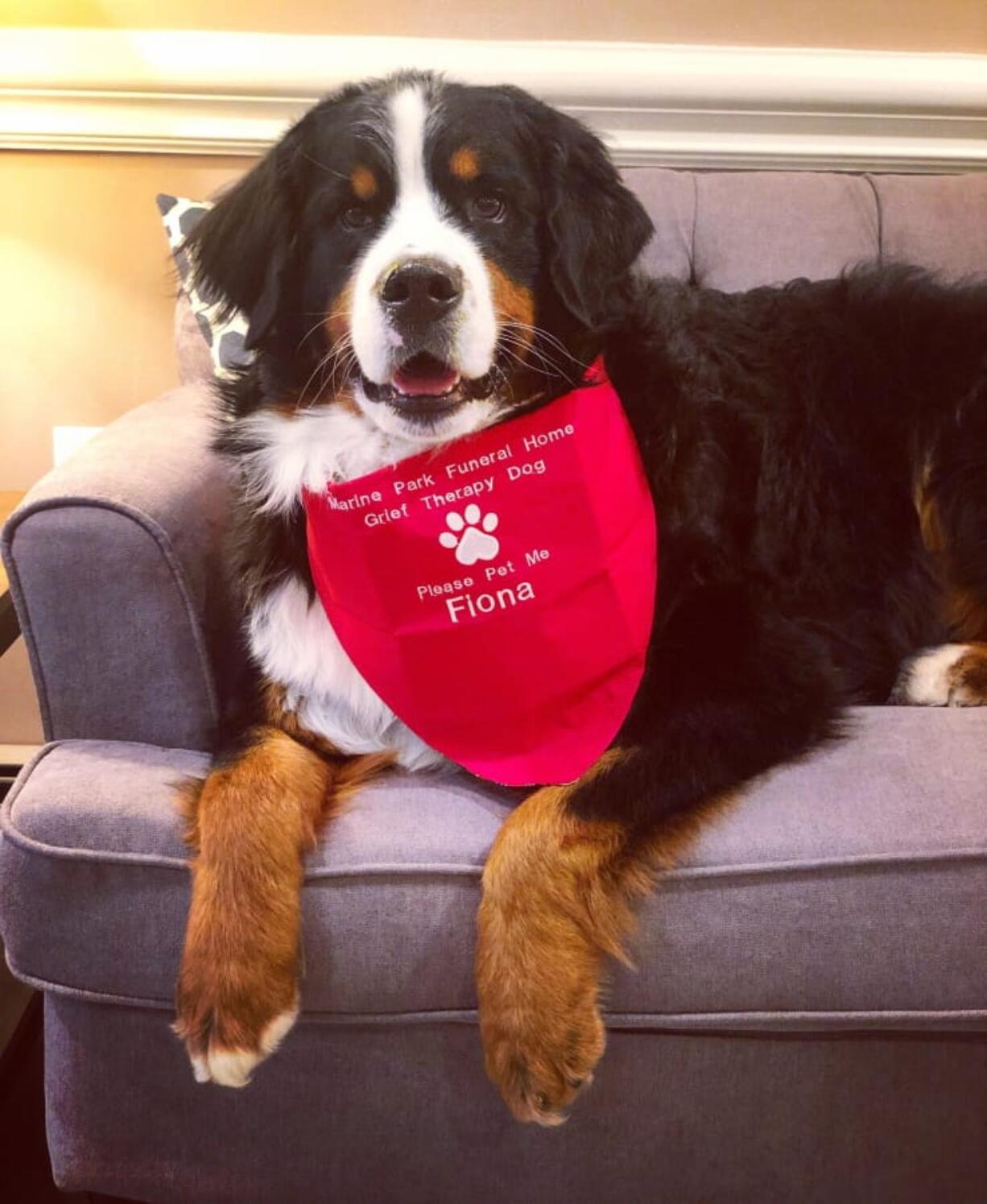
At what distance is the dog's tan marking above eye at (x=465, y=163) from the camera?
1240 mm

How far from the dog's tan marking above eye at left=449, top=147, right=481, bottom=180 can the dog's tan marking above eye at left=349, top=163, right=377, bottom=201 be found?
0.31ft

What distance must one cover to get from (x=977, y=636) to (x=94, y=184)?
1939mm

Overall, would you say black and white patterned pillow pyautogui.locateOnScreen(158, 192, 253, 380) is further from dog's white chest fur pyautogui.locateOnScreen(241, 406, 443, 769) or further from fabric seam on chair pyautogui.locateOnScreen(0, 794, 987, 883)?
fabric seam on chair pyautogui.locateOnScreen(0, 794, 987, 883)

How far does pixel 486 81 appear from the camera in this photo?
2.14 m

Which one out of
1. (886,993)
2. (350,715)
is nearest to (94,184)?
(350,715)

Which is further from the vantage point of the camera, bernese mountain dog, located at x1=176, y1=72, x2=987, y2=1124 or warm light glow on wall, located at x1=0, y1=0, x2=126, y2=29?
warm light glow on wall, located at x1=0, y1=0, x2=126, y2=29

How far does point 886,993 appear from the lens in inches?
43.8

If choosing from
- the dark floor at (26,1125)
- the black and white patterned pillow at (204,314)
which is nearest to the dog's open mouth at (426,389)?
the black and white patterned pillow at (204,314)

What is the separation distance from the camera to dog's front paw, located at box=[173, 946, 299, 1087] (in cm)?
108

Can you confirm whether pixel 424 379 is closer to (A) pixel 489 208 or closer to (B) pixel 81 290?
(A) pixel 489 208

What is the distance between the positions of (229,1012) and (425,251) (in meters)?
0.83

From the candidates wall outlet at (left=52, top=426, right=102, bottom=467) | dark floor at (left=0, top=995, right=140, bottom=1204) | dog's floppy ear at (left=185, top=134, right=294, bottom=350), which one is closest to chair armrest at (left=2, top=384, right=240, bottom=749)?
dog's floppy ear at (left=185, top=134, right=294, bottom=350)

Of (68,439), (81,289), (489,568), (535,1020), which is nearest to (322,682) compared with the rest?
(489,568)

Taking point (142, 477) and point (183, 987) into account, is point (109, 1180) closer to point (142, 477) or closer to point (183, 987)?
point (183, 987)
